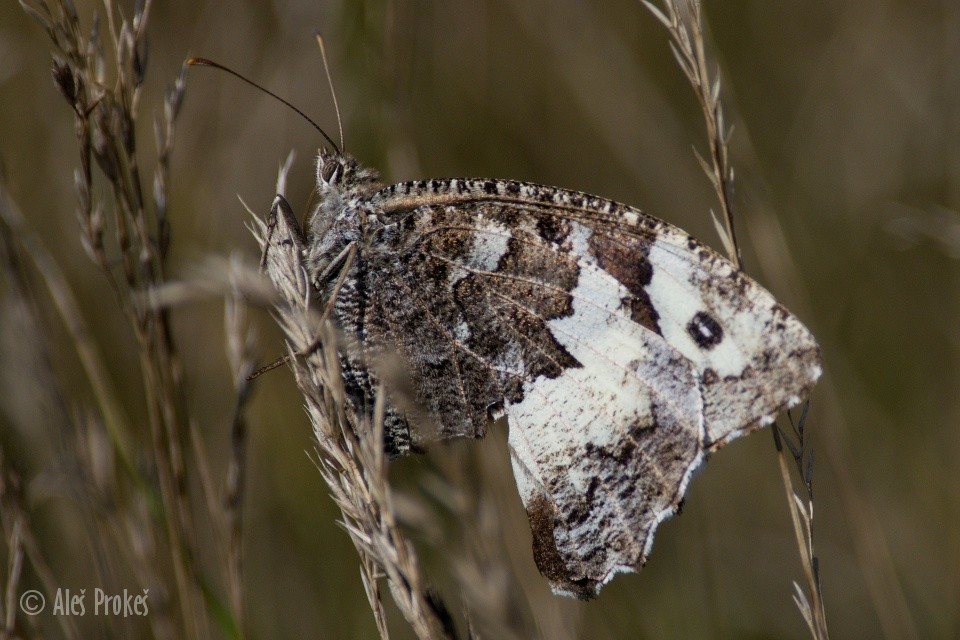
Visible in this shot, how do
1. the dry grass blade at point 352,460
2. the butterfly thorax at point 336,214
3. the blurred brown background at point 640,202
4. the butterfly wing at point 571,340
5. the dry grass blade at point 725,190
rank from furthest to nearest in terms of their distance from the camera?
1. the blurred brown background at point 640,202
2. the butterfly thorax at point 336,214
3. the butterfly wing at point 571,340
4. the dry grass blade at point 725,190
5. the dry grass blade at point 352,460

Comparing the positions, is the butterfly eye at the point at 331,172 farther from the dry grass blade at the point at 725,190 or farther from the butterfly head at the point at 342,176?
the dry grass blade at the point at 725,190

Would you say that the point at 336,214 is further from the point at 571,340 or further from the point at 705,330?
the point at 705,330

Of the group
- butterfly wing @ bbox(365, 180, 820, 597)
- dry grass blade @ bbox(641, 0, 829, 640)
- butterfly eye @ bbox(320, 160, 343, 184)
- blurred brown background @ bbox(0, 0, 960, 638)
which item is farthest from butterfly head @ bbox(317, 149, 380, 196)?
dry grass blade @ bbox(641, 0, 829, 640)

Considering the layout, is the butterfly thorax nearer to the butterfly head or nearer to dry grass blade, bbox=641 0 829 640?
the butterfly head

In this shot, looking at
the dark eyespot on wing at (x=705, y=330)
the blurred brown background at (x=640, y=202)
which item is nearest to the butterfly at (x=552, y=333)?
the dark eyespot on wing at (x=705, y=330)

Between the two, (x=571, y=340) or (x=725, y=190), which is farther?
(x=571, y=340)

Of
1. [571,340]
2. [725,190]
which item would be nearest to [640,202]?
[571,340]
